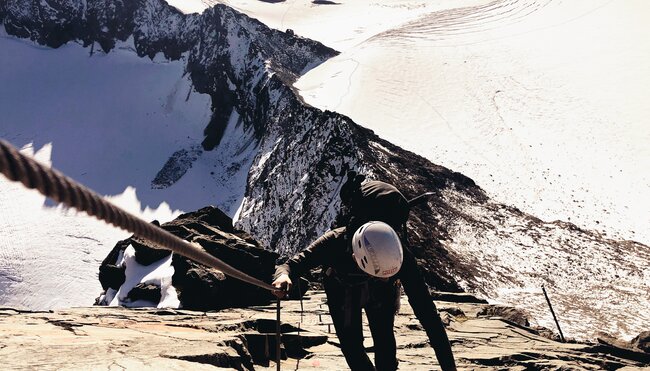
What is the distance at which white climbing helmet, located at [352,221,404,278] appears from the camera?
179 inches

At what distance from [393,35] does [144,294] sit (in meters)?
62.2

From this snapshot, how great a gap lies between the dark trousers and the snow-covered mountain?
15.7 metres

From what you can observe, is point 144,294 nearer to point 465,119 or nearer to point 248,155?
point 465,119

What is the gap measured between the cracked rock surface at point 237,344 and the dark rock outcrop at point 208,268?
2.40 ft

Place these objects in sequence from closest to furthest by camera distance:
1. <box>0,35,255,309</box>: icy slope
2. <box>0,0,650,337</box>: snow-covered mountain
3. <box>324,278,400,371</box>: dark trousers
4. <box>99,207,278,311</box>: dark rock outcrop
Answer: <box>324,278,400,371</box>: dark trousers, <box>99,207,278,311</box>: dark rock outcrop, <box>0,0,650,337</box>: snow-covered mountain, <box>0,35,255,309</box>: icy slope

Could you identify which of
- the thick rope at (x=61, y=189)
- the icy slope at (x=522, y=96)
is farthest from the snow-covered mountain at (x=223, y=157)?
the thick rope at (x=61, y=189)

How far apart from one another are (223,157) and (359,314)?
195 ft

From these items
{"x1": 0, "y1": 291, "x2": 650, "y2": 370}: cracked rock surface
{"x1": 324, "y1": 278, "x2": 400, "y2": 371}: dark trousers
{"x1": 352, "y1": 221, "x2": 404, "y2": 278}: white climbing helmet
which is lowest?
{"x1": 0, "y1": 291, "x2": 650, "y2": 370}: cracked rock surface

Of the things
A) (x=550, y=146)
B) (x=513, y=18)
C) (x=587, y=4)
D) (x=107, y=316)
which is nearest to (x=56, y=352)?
(x=107, y=316)

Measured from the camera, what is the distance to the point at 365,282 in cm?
522

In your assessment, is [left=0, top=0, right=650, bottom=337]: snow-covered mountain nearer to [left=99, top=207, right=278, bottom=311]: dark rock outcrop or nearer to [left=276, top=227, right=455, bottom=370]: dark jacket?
[left=99, top=207, right=278, bottom=311]: dark rock outcrop

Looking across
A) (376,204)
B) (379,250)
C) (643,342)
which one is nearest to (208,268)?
(376,204)

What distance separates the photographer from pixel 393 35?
69688 millimetres

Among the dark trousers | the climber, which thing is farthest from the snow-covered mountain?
the climber
